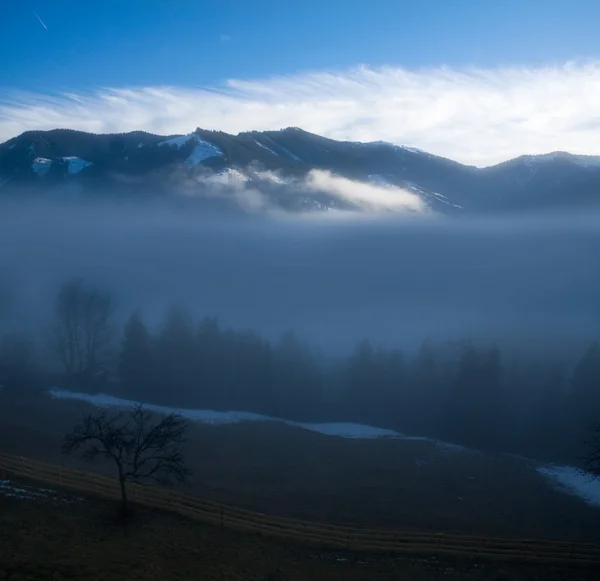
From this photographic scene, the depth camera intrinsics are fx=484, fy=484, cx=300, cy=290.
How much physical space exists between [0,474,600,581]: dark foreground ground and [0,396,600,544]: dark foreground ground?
22.3 ft

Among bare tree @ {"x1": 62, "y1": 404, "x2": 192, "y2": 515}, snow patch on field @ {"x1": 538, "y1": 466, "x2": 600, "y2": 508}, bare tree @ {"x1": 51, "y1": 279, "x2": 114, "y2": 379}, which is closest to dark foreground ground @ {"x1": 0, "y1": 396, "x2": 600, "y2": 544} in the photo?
snow patch on field @ {"x1": 538, "y1": 466, "x2": 600, "y2": 508}

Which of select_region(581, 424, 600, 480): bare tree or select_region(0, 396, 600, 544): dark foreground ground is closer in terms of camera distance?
select_region(581, 424, 600, 480): bare tree

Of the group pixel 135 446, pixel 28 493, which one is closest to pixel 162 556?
pixel 28 493

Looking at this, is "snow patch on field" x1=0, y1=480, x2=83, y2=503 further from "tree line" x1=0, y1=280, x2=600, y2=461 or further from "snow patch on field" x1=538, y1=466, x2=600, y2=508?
"snow patch on field" x1=538, y1=466, x2=600, y2=508

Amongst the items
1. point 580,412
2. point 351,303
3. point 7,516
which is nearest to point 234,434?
point 7,516

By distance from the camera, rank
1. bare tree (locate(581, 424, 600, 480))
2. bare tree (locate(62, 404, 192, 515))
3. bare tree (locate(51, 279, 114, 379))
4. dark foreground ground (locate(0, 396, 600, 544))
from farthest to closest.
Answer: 1. bare tree (locate(51, 279, 114, 379))
2. dark foreground ground (locate(0, 396, 600, 544))
3. bare tree (locate(581, 424, 600, 480))
4. bare tree (locate(62, 404, 192, 515))

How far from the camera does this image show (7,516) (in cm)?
2372

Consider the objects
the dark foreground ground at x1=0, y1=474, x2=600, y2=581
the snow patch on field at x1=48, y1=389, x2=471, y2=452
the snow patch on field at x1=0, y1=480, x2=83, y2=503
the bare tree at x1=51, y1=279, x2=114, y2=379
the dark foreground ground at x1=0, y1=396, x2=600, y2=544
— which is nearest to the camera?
the dark foreground ground at x1=0, y1=474, x2=600, y2=581

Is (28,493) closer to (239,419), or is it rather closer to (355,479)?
(355,479)

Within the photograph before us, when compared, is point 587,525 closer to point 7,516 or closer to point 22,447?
point 7,516

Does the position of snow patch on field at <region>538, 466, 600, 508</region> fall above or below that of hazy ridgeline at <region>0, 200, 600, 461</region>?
below

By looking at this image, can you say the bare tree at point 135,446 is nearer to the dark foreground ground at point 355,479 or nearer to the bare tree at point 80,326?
the dark foreground ground at point 355,479

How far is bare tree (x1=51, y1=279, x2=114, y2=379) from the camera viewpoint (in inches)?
2489

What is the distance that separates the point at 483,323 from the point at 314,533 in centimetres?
8690
